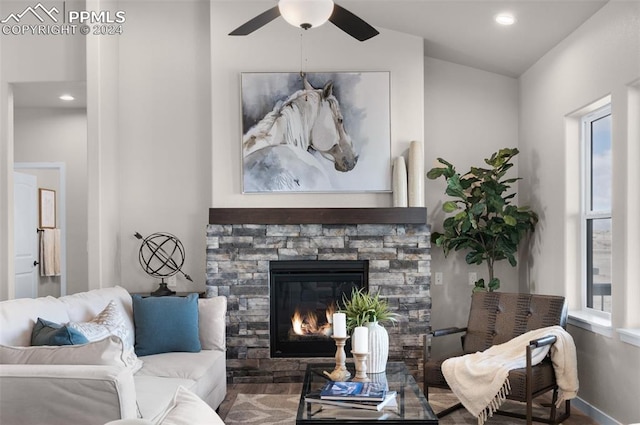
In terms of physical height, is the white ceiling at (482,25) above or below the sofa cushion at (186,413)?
above

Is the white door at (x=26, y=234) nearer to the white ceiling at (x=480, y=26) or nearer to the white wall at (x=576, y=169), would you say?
the white ceiling at (x=480, y=26)

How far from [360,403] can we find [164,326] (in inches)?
67.3

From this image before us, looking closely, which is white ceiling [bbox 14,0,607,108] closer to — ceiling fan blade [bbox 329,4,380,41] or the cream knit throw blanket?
ceiling fan blade [bbox 329,4,380,41]

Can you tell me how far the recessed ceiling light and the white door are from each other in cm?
518

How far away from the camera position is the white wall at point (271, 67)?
18.2ft

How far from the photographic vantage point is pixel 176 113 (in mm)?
5812

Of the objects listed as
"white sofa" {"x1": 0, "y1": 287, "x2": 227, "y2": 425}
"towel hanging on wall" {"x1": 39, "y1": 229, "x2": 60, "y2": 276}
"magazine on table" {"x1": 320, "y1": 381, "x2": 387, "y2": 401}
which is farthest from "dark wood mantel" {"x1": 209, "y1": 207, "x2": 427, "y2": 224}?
"towel hanging on wall" {"x1": 39, "y1": 229, "x2": 60, "y2": 276}

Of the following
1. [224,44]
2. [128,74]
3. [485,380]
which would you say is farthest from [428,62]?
[485,380]

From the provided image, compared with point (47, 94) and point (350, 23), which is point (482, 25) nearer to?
point (350, 23)

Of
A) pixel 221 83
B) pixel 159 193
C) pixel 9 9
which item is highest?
pixel 9 9

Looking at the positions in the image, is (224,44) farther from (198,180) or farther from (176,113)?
(198,180)

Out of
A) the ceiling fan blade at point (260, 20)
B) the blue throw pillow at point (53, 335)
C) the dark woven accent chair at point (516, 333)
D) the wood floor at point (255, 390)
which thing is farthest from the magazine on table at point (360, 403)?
the ceiling fan blade at point (260, 20)

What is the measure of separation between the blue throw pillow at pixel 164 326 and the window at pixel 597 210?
110 inches

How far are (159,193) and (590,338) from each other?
12.0ft
